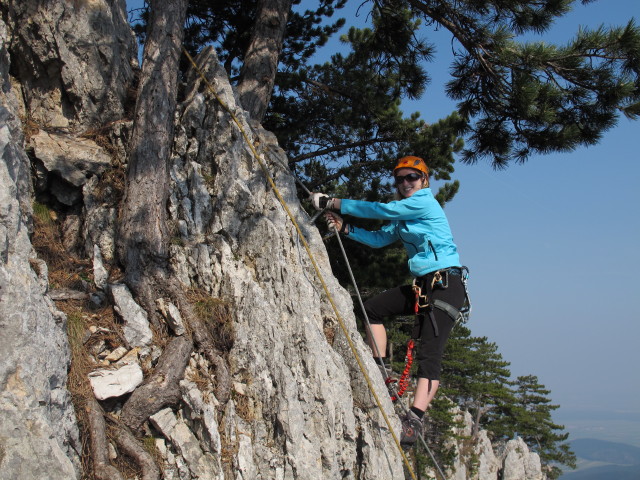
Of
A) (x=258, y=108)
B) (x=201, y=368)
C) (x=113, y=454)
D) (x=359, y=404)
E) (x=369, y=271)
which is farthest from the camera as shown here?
(x=369, y=271)

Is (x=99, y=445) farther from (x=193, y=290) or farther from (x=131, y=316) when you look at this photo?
(x=193, y=290)

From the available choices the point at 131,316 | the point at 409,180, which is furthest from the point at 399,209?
the point at 131,316

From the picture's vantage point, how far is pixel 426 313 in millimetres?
5754

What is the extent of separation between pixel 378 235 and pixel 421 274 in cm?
86

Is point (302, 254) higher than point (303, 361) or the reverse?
higher

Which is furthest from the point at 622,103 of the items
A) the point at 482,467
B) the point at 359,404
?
the point at 482,467

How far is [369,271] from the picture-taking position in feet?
39.2

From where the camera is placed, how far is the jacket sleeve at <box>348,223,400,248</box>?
6455 mm

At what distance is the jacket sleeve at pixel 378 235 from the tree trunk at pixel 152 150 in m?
2.10

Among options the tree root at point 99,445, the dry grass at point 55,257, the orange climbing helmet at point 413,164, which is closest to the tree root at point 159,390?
the tree root at point 99,445

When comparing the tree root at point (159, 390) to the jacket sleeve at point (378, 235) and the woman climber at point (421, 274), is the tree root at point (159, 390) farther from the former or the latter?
the jacket sleeve at point (378, 235)

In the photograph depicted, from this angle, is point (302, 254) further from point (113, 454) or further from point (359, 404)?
point (113, 454)

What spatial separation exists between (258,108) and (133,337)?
12.5ft

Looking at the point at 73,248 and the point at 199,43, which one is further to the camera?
the point at 199,43
